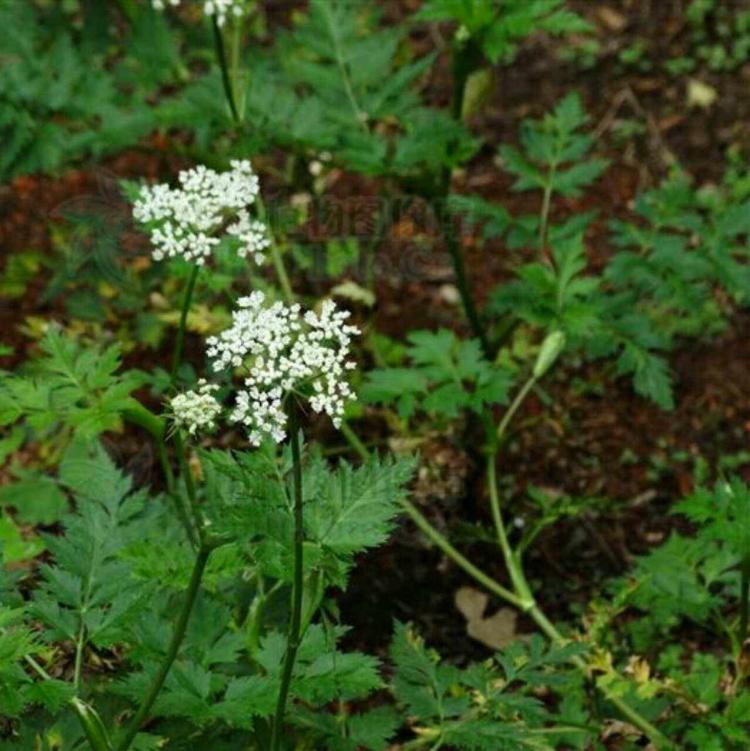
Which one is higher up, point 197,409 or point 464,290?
point 464,290

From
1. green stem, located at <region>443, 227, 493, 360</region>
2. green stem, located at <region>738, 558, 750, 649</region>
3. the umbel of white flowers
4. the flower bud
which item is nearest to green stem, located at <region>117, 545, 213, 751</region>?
the umbel of white flowers

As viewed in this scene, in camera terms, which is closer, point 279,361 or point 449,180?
point 279,361

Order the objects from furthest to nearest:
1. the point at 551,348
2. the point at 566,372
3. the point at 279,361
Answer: the point at 566,372, the point at 551,348, the point at 279,361

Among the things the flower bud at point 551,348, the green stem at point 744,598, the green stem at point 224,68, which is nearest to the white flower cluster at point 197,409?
the green stem at point 224,68

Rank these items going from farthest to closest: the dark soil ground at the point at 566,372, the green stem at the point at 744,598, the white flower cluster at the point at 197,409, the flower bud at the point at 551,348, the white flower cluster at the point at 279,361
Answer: the dark soil ground at the point at 566,372
the flower bud at the point at 551,348
the green stem at the point at 744,598
the white flower cluster at the point at 197,409
the white flower cluster at the point at 279,361

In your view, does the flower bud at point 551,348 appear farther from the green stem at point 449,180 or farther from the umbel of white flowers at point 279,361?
the umbel of white flowers at point 279,361

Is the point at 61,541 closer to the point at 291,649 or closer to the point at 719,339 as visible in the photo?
the point at 291,649

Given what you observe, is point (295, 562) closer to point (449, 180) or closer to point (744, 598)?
point (744, 598)

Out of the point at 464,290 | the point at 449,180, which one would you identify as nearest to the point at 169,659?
the point at 464,290
